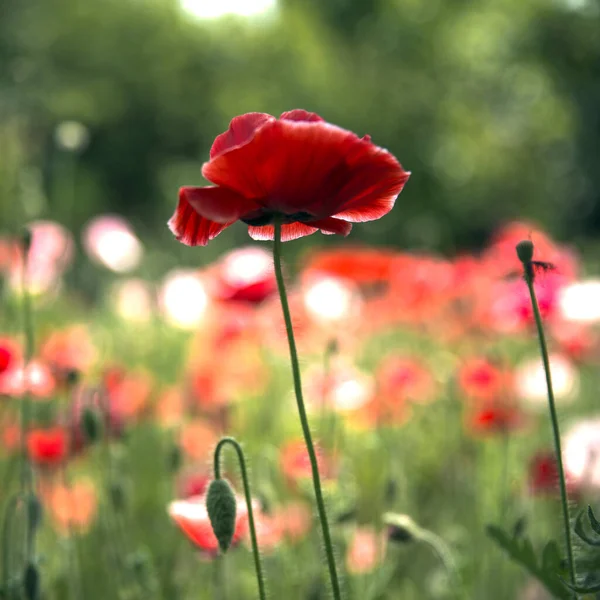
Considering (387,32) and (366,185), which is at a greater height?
(387,32)

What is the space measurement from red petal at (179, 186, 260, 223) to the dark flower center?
0.09 feet

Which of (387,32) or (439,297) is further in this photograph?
(387,32)

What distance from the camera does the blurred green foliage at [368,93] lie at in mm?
15477

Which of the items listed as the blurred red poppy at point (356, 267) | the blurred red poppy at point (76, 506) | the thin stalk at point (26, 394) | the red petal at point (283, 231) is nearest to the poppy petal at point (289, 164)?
the red petal at point (283, 231)

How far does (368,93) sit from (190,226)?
15.3m

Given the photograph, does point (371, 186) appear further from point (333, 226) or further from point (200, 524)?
point (200, 524)

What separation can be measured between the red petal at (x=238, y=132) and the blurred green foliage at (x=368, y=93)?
13005mm

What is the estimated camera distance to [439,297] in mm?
3061

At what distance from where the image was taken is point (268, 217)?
845mm

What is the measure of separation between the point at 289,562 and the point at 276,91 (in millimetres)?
15894

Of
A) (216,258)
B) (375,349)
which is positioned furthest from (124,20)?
(375,349)

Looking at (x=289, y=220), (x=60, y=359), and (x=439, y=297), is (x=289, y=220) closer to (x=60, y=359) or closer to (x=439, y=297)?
(x=60, y=359)

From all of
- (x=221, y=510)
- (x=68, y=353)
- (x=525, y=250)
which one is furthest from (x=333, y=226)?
(x=68, y=353)

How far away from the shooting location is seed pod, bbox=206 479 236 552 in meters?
0.84
